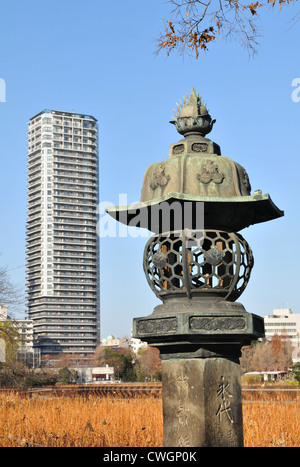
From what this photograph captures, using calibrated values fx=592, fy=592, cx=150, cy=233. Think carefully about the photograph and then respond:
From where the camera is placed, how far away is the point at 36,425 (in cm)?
1093

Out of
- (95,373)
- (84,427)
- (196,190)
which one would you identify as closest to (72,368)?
(95,373)

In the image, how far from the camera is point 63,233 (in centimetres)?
12525

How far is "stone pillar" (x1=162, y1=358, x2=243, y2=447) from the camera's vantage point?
17.8 feet

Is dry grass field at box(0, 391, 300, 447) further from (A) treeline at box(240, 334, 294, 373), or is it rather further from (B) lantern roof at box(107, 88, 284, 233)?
(A) treeline at box(240, 334, 294, 373)

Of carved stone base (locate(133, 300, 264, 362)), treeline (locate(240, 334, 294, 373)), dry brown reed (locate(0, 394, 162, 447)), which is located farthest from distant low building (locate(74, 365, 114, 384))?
carved stone base (locate(133, 300, 264, 362))

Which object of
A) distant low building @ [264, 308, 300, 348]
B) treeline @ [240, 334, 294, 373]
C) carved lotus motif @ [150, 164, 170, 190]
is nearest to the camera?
carved lotus motif @ [150, 164, 170, 190]

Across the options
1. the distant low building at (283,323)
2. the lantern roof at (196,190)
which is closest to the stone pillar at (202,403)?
the lantern roof at (196,190)

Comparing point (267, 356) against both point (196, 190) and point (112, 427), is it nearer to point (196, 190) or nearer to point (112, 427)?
point (112, 427)

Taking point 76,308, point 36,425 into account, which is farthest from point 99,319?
point 36,425

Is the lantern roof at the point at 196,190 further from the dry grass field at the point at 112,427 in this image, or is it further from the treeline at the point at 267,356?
the treeline at the point at 267,356

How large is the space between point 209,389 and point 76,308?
11837 centimetres

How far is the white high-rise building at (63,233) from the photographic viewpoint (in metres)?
122

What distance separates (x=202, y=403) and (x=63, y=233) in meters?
121

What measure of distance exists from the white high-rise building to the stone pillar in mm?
117207
